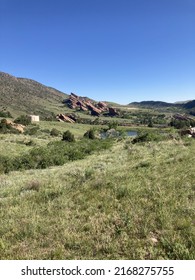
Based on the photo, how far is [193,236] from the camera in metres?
5.07

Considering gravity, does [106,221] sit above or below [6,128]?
below

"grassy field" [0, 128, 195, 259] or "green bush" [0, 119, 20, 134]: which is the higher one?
"green bush" [0, 119, 20, 134]

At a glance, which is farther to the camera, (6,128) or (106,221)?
(6,128)

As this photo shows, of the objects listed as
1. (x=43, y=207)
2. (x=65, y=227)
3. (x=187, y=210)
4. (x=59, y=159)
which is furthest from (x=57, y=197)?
(x=59, y=159)

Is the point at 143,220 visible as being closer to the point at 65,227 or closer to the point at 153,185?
the point at 65,227

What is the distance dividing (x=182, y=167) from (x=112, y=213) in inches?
201

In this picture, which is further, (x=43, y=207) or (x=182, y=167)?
(x=182, y=167)

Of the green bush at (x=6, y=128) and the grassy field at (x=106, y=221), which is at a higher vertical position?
the green bush at (x=6, y=128)

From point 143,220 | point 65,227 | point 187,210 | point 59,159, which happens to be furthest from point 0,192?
point 59,159

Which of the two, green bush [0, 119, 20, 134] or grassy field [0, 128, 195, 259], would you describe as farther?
green bush [0, 119, 20, 134]

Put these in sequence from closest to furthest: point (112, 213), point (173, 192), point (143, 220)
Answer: point (143, 220), point (112, 213), point (173, 192)

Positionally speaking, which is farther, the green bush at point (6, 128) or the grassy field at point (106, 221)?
the green bush at point (6, 128)
